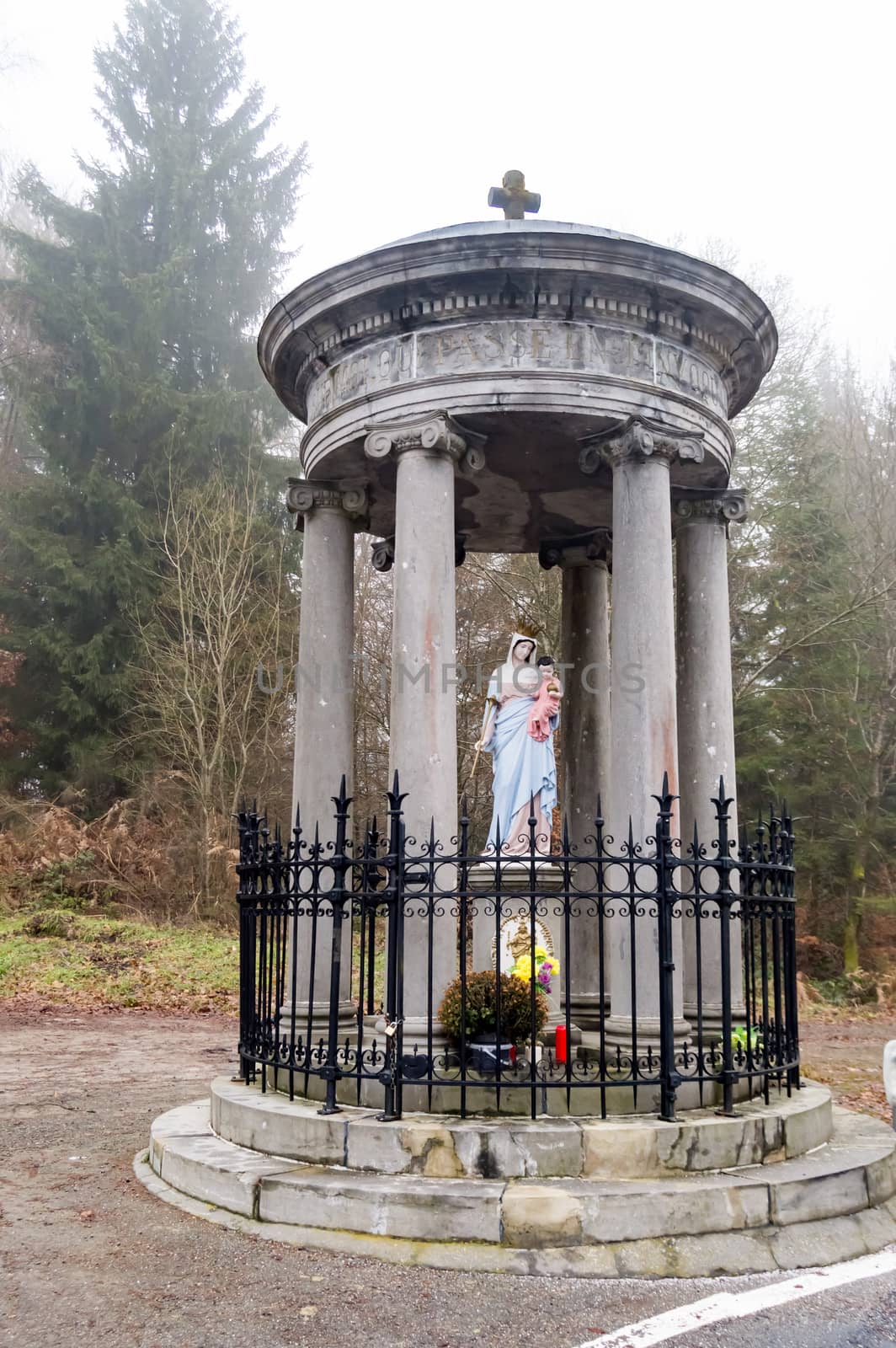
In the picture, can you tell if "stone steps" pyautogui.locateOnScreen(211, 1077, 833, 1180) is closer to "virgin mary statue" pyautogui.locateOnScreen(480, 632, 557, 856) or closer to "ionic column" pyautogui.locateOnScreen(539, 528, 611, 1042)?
"virgin mary statue" pyautogui.locateOnScreen(480, 632, 557, 856)

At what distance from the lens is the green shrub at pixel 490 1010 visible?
693cm

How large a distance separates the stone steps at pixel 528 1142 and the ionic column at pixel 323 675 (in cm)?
222

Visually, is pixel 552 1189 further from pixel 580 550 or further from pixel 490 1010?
pixel 580 550

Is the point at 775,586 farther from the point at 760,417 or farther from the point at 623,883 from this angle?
the point at 623,883

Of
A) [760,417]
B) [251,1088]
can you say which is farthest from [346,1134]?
[760,417]

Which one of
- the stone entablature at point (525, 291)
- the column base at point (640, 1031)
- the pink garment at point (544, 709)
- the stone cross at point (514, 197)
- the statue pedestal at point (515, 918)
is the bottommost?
the column base at point (640, 1031)

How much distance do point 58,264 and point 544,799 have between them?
74.3 feet

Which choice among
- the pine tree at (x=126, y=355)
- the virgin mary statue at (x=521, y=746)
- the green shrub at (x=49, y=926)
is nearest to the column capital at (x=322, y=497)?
Result: the virgin mary statue at (x=521, y=746)

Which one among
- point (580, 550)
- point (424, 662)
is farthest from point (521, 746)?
point (580, 550)

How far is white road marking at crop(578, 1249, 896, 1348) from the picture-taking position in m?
4.36

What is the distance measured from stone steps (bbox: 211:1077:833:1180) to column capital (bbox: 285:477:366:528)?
487 cm

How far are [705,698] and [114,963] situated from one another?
38.5 feet

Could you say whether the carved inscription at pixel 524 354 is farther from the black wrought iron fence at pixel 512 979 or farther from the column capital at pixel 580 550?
the black wrought iron fence at pixel 512 979

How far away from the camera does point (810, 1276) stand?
5.12 meters
